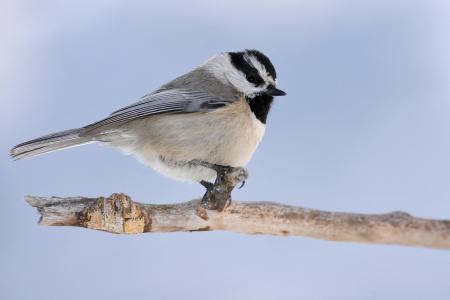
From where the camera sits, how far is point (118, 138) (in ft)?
7.75

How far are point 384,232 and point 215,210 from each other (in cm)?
65

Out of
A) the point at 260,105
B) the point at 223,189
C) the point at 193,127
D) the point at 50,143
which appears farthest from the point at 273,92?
the point at 50,143

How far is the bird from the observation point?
223 centimetres

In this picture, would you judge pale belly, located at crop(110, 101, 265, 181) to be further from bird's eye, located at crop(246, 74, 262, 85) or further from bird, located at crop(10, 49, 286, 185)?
bird's eye, located at crop(246, 74, 262, 85)

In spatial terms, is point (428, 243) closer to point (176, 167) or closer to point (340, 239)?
point (340, 239)

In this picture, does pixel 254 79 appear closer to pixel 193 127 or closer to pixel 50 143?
pixel 193 127

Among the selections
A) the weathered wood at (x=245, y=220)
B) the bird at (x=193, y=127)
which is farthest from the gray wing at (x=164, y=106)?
the weathered wood at (x=245, y=220)

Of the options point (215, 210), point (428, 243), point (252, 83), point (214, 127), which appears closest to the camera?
point (428, 243)

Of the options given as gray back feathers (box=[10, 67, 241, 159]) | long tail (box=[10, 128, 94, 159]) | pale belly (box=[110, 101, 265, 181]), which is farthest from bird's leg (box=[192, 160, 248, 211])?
long tail (box=[10, 128, 94, 159])

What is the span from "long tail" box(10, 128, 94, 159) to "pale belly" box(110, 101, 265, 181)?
0.19 metres

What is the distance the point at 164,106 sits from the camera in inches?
90.5

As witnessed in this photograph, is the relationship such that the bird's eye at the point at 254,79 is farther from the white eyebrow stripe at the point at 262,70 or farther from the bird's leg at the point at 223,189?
the bird's leg at the point at 223,189

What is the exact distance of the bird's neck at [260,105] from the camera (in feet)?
7.75

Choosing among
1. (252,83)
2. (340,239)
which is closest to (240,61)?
(252,83)
